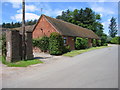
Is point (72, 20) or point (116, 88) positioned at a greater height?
point (72, 20)

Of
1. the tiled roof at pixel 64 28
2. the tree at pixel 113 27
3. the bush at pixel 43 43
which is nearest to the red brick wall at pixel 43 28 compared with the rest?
the tiled roof at pixel 64 28

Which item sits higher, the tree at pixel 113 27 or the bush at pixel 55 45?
the tree at pixel 113 27

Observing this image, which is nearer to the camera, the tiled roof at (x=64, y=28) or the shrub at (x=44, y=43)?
the shrub at (x=44, y=43)

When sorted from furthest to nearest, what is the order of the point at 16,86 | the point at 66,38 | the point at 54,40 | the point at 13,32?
1. the point at 66,38
2. the point at 54,40
3. the point at 13,32
4. the point at 16,86

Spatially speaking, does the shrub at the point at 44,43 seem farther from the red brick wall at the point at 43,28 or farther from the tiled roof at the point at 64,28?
the tiled roof at the point at 64,28

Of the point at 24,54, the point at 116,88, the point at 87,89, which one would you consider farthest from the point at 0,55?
the point at 116,88

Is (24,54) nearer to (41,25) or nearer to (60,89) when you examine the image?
(60,89)

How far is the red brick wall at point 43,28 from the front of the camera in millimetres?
18844

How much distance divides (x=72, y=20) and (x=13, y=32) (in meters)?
43.0

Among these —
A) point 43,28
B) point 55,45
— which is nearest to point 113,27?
point 43,28

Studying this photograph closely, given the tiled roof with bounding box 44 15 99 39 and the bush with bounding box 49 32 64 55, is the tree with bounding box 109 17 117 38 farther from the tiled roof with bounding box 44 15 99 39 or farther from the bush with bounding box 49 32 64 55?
the bush with bounding box 49 32 64 55

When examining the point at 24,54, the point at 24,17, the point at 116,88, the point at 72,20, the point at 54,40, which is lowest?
the point at 116,88

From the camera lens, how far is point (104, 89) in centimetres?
395

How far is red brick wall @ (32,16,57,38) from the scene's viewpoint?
61.8 feet
